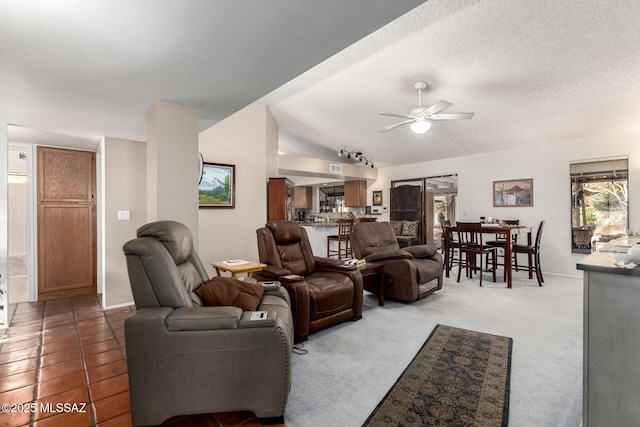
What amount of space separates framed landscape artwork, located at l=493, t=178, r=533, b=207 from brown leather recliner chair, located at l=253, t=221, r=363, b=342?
445 centimetres

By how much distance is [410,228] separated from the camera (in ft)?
23.3

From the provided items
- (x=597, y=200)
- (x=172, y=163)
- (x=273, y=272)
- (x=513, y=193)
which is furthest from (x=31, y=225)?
(x=597, y=200)

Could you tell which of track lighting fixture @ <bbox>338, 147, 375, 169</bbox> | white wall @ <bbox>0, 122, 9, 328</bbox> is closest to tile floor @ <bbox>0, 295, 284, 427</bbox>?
white wall @ <bbox>0, 122, 9, 328</bbox>

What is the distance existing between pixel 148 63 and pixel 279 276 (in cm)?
188

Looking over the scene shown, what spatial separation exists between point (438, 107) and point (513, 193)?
139 inches

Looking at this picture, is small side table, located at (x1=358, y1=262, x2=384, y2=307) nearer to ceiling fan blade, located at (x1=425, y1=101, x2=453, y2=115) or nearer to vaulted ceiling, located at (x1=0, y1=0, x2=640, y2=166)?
ceiling fan blade, located at (x1=425, y1=101, x2=453, y2=115)

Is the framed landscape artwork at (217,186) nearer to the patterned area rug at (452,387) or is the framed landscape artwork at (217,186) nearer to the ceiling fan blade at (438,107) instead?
the ceiling fan blade at (438,107)

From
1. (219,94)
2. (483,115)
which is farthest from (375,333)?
(483,115)

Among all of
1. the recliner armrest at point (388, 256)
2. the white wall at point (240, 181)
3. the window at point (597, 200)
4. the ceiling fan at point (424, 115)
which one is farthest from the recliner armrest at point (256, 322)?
the window at point (597, 200)

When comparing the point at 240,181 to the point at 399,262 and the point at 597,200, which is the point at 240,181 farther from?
the point at 597,200

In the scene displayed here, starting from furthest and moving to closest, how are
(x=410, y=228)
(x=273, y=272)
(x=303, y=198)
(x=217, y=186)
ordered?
1. (x=303, y=198)
2. (x=410, y=228)
3. (x=217, y=186)
4. (x=273, y=272)

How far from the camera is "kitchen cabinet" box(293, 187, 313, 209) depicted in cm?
1041

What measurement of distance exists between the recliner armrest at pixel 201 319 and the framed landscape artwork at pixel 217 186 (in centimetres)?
303

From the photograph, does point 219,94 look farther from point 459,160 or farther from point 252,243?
point 459,160
